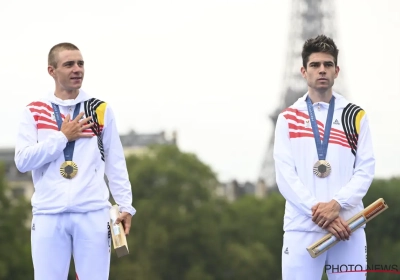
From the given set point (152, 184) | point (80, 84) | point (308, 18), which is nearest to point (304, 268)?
point (80, 84)

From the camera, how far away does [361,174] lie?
37.6ft

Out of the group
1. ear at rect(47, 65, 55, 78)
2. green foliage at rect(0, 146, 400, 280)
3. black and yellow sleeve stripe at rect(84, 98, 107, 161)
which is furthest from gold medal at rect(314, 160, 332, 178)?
green foliage at rect(0, 146, 400, 280)

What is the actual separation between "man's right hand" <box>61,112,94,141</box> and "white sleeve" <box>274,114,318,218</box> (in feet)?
5.41

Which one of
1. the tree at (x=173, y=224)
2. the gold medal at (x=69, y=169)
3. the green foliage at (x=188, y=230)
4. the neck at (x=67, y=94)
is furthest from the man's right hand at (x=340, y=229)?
the tree at (x=173, y=224)

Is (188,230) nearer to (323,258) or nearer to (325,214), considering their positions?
(323,258)

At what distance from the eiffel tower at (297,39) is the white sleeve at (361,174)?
324ft

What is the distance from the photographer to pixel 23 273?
195 ft

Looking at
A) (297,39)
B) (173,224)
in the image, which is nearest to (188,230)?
(173,224)

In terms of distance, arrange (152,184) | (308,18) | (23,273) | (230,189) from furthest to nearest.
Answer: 1. (230,189)
2. (308,18)
3. (152,184)
4. (23,273)

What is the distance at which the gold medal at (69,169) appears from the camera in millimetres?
11273

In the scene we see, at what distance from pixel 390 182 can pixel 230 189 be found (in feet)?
266

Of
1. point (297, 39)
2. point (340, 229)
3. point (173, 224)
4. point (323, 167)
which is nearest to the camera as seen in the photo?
point (340, 229)

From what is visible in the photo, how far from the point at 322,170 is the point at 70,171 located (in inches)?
84.4

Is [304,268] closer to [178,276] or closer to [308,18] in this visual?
[178,276]
